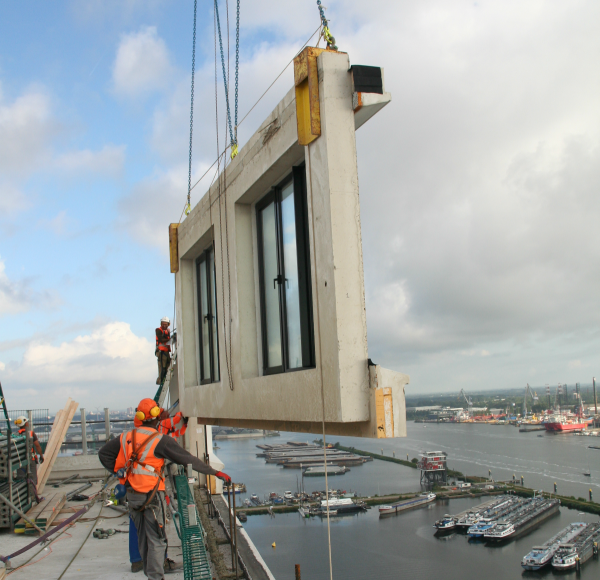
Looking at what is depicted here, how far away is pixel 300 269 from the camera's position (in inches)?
189

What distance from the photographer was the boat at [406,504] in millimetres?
62281

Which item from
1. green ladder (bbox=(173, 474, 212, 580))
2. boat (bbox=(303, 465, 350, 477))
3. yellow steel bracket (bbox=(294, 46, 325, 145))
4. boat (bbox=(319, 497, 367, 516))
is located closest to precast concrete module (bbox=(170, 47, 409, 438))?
yellow steel bracket (bbox=(294, 46, 325, 145))

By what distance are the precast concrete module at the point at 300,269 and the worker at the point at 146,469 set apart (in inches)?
46.1

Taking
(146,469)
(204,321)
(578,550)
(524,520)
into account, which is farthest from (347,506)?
(146,469)

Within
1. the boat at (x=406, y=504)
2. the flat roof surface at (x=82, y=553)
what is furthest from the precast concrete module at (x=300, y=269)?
the boat at (x=406, y=504)

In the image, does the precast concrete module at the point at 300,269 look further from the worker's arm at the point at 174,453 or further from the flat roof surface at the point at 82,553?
the flat roof surface at the point at 82,553

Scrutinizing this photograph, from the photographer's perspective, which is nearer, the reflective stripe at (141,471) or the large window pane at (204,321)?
the reflective stripe at (141,471)

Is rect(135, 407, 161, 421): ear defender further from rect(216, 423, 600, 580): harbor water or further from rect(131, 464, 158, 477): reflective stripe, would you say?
rect(216, 423, 600, 580): harbor water

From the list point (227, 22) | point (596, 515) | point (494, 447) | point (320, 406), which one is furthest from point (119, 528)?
point (494, 447)

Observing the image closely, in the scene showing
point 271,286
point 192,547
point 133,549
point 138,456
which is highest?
point 271,286

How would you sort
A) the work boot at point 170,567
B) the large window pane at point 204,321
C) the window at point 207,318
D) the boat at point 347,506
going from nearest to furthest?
the work boot at point 170,567 → the window at point 207,318 → the large window pane at point 204,321 → the boat at point 347,506

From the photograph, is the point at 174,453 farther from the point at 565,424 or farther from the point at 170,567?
the point at 565,424

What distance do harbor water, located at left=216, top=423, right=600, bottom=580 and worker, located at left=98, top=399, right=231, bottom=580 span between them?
157 feet

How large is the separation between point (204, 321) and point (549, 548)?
54199mm
